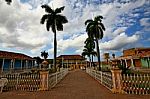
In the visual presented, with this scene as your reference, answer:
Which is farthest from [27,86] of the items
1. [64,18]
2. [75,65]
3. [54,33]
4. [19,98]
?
[75,65]

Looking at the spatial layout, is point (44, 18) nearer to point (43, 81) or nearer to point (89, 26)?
point (89, 26)

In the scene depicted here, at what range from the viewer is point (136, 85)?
983 centimetres

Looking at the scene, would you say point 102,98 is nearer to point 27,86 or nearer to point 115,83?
point 115,83

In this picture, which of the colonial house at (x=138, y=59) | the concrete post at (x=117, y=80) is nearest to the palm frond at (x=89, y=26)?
the colonial house at (x=138, y=59)

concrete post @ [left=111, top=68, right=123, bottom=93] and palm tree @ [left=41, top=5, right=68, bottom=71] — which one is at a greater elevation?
palm tree @ [left=41, top=5, right=68, bottom=71]

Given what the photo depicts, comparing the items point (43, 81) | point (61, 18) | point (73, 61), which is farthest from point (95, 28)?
point (73, 61)

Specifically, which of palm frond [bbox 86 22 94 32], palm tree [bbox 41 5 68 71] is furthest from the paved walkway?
palm frond [bbox 86 22 94 32]

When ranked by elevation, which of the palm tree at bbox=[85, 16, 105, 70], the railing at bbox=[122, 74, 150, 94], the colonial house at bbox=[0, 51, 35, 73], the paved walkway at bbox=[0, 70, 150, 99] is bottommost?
the paved walkway at bbox=[0, 70, 150, 99]

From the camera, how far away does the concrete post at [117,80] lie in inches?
385

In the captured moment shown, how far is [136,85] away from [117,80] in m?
1.10

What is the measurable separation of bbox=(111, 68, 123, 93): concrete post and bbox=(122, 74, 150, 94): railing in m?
0.26

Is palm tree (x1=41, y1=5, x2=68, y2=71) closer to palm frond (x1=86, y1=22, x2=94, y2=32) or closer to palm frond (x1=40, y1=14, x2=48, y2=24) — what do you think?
palm frond (x1=40, y1=14, x2=48, y2=24)

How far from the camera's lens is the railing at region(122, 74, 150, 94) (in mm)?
9521

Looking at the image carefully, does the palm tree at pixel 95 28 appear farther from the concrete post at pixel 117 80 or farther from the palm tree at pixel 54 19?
the concrete post at pixel 117 80
